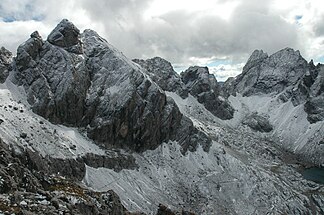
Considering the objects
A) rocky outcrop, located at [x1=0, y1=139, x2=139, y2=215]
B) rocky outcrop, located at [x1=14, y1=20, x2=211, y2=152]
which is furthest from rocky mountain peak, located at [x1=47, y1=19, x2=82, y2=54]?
rocky outcrop, located at [x1=0, y1=139, x2=139, y2=215]

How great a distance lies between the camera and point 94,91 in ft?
393

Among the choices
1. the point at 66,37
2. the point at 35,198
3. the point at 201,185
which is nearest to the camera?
the point at 35,198

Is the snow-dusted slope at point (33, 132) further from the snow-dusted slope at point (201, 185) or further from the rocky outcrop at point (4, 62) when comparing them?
the snow-dusted slope at point (201, 185)

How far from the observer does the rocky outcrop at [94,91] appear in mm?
111938

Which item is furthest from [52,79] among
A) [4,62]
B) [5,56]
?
[5,56]

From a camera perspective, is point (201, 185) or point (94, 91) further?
point (94, 91)

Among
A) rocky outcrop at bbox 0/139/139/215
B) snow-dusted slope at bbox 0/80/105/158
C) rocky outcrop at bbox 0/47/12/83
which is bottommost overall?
rocky outcrop at bbox 0/139/139/215

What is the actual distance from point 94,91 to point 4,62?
2944cm

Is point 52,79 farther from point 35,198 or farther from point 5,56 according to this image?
point 35,198

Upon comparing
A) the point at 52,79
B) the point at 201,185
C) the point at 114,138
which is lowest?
the point at 114,138

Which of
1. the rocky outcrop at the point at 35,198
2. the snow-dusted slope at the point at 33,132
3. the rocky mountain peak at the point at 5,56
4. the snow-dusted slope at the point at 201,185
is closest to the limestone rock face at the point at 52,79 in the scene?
the snow-dusted slope at the point at 33,132

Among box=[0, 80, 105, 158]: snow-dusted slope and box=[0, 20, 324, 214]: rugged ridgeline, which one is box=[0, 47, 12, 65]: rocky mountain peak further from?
box=[0, 80, 105, 158]: snow-dusted slope

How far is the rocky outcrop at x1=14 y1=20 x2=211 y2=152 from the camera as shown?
4407 inches

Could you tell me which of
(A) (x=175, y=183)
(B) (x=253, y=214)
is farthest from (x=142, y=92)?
(B) (x=253, y=214)
